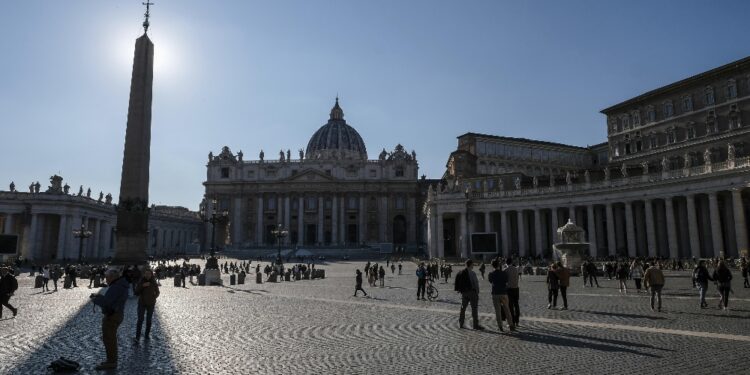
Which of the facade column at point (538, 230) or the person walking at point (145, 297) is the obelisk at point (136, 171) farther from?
the facade column at point (538, 230)

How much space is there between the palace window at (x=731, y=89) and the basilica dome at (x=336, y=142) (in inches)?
3048

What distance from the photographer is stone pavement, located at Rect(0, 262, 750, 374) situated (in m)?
7.37

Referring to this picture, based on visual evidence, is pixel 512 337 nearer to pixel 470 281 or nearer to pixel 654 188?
pixel 470 281

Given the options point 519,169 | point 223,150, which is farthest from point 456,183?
point 223,150

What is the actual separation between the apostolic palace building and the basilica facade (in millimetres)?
32734

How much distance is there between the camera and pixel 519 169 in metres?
72.1

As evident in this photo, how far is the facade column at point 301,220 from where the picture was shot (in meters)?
91.0

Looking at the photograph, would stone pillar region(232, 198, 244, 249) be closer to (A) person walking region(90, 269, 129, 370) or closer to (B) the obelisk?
(B) the obelisk

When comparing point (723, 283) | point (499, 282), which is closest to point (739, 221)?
point (723, 283)

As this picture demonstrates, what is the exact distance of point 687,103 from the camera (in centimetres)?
4650

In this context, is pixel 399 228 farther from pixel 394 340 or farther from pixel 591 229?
pixel 394 340

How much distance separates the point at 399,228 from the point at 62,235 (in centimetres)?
5626

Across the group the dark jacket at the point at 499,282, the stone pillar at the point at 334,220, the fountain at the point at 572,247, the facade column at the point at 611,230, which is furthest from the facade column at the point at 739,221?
the stone pillar at the point at 334,220

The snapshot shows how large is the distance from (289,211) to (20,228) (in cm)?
4399
